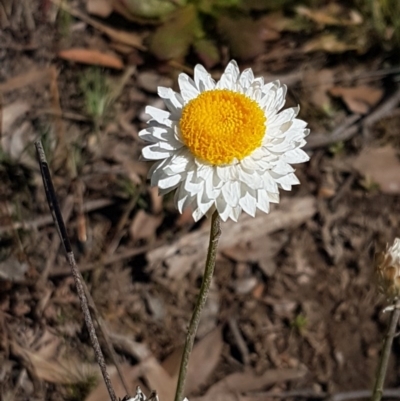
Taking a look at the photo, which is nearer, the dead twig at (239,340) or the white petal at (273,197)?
the white petal at (273,197)

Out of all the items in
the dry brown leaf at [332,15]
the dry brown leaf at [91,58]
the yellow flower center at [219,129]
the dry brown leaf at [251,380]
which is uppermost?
the dry brown leaf at [91,58]

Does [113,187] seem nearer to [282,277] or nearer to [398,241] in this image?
[282,277]

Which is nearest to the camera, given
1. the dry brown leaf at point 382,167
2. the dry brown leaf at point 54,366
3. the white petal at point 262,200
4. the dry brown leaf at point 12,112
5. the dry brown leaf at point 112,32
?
the white petal at point 262,200

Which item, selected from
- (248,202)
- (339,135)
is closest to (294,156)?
(248,202)

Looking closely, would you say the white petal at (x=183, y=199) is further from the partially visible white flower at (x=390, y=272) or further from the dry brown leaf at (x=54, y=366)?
the dry brown leaf at (x=54, y=366)

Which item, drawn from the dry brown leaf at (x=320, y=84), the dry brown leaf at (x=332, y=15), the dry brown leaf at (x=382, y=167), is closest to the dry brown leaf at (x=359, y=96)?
the dry brown leaf at (x=320, y=84)

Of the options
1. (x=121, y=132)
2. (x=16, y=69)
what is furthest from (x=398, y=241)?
(x=16, y=69)

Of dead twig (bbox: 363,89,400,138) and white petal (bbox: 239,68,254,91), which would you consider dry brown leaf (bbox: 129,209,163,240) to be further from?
white petal (bbox: 239,68,254,91)
